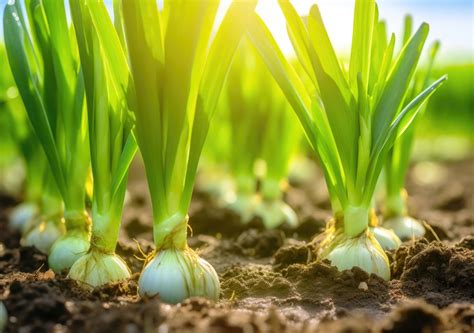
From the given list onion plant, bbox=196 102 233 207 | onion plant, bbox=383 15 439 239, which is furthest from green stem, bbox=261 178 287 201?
onion plant, bbox=196 102 233 207

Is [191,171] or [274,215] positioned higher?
[191,171]

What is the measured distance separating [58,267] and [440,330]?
155cm

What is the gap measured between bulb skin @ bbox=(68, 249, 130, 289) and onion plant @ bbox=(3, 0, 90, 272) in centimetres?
24

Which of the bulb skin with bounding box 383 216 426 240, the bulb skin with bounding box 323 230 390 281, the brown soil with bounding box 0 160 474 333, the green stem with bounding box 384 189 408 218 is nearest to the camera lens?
the brown soil with bounding box 0 160 474 333

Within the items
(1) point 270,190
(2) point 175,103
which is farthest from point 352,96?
(1) point 270,190

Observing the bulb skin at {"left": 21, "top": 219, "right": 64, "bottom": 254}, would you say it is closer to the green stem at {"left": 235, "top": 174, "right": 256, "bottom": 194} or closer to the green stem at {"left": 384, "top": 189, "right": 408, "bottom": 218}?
the green stem at {"left": 235, "top": 174, "right": 256, "bottom": 194}

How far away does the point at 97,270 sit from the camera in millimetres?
Answer: 2592

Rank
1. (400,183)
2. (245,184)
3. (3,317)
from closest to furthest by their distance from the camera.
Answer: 1. (3,317)
2. (400,183)
3. (245,184)

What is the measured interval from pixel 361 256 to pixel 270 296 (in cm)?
36

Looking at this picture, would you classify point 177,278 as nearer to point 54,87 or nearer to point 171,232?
point 171,232

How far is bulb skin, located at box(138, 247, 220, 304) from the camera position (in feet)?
7.76

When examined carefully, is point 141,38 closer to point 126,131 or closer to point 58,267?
point 126,131

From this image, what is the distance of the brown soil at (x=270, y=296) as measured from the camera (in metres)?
1.97

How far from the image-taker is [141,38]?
239cm
